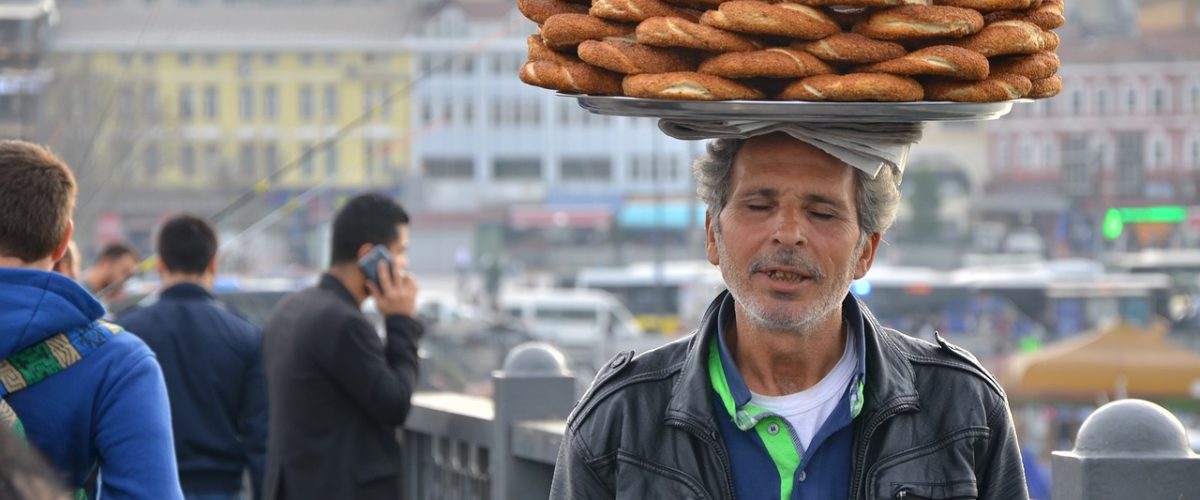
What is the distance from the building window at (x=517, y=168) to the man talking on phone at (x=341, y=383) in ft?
250

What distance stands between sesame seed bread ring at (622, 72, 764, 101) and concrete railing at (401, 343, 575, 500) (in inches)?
82.6

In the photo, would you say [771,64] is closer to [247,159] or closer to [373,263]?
[373,263]

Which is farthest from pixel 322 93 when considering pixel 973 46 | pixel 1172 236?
pixel 973 46

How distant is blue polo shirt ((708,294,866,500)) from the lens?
226 cm

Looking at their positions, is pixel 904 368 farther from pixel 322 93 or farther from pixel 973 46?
pixel 322 93

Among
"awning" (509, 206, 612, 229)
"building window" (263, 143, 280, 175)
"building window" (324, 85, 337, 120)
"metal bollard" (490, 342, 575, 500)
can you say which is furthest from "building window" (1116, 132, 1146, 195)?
"metal bollard" (490, 342, 575, 500)

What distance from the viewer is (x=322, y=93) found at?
5253 cm

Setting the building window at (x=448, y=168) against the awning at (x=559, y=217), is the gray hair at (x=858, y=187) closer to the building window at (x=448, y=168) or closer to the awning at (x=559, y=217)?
the building window at (x=448, y=168)

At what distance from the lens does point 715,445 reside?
7.38 ft

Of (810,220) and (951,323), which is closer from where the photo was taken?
(810,220)

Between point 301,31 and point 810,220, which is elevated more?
point 301,31

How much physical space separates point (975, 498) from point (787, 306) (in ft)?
1.09

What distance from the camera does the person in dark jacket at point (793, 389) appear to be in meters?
2.25

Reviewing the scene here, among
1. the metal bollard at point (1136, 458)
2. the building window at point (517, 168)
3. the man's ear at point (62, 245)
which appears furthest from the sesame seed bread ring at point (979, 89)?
the building window at point (517, 168)
